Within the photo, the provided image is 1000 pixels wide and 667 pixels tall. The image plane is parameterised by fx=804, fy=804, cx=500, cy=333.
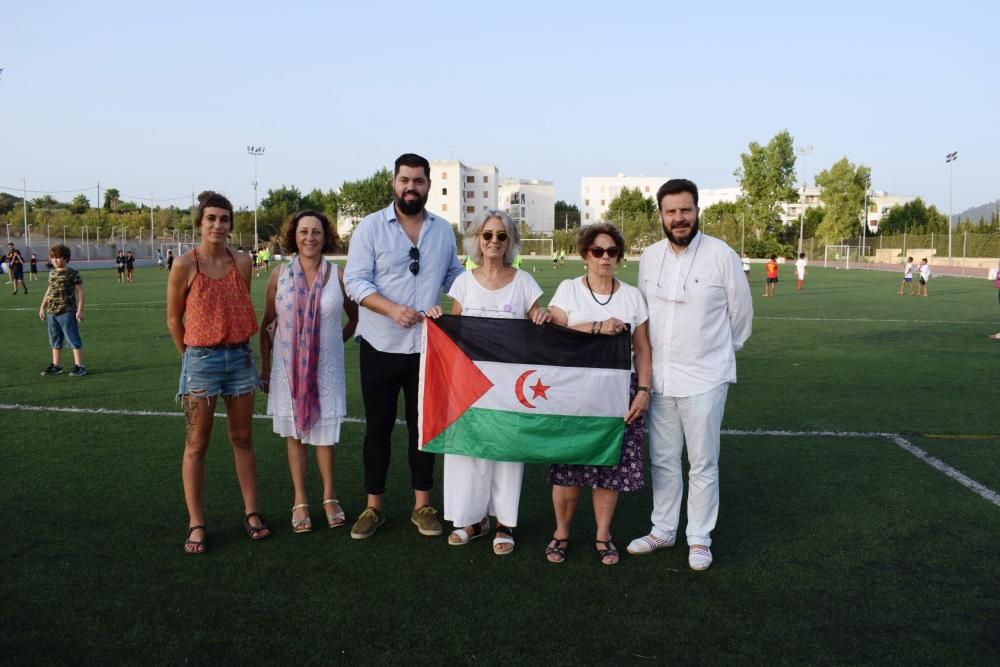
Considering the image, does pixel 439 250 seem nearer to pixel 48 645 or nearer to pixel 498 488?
pixel 498 488

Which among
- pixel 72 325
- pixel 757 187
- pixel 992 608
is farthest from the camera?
pixel 757 187

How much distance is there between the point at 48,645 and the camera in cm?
343

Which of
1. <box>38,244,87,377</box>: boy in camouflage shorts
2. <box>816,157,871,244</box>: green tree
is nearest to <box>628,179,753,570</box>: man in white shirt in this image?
<box>38,244,87,377</box>: boy in camouflage shorts

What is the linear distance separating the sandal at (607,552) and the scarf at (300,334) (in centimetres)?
185

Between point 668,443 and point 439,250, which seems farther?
point 439,250

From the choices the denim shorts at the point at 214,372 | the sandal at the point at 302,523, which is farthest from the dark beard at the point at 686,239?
the sandal at the point at 302,523

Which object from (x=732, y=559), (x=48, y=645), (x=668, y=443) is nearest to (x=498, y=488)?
(x=668, y=443)

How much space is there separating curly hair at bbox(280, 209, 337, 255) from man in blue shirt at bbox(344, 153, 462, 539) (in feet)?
0.91

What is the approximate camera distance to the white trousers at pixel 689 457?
14.2 feet

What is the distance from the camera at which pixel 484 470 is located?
15.1ft

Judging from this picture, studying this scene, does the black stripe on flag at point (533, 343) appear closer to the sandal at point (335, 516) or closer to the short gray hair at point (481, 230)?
the short gray hair at point (481, 230)

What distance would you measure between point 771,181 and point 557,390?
8303cm

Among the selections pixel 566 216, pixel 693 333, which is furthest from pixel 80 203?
pixel 693 333

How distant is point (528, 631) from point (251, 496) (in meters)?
2.07
